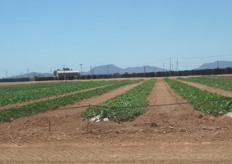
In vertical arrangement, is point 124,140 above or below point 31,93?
above

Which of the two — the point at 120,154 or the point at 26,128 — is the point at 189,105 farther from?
the point at 120,154

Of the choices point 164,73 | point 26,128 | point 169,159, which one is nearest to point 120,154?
point 169,159

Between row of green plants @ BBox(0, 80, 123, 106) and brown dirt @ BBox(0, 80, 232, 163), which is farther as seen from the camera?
row of green plants @ BBox(0, 80, 123, 106)

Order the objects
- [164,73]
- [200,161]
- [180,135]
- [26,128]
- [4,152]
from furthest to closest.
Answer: [164,73] < [26,128] < [180,135] < [4,152] < [200,161]

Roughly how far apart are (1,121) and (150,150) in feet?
31.1

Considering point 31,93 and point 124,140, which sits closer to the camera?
point 124,140

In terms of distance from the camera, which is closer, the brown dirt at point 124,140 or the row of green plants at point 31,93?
the brown dirt at point 124,140

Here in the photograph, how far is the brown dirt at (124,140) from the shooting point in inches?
460

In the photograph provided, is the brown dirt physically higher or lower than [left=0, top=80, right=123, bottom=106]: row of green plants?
higher

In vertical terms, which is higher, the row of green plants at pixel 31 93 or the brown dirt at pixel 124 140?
the brown dirt at pixel 124 140

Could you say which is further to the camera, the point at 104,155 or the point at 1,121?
the point at 1,121

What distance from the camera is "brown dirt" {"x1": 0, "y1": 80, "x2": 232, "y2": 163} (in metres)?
11.7

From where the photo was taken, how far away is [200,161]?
10750 mm

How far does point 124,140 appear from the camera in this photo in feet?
46.3
